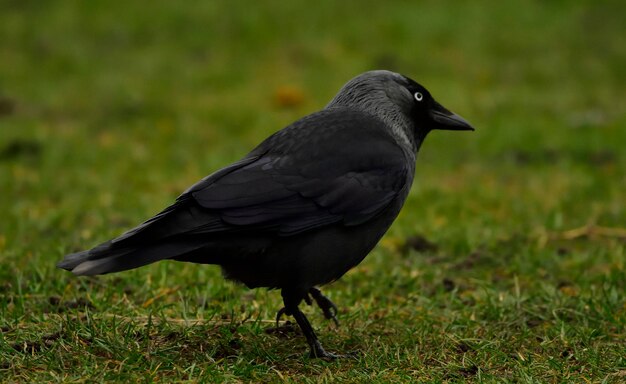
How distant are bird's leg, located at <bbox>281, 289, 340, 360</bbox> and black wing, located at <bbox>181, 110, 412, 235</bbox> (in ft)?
1.19

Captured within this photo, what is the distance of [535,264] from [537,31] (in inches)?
333

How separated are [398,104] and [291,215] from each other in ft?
3.87

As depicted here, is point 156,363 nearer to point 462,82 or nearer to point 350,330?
point 350,330

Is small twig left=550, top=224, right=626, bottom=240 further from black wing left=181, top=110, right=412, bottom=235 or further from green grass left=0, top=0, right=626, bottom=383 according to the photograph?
black wing left=181, top=110, right=412, bottom=235

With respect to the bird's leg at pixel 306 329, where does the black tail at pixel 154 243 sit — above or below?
above

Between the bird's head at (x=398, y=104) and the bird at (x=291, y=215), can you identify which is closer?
the bird at (x=291, y=215)

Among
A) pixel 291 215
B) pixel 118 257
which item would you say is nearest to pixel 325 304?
pixel 291 215

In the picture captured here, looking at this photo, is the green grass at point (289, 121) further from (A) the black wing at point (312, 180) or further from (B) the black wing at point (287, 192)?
(A) the black wing at point (312, 180)

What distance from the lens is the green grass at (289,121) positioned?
14.8 ft

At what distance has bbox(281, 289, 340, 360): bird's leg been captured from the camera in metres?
4.54

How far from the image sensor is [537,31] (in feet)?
46.4

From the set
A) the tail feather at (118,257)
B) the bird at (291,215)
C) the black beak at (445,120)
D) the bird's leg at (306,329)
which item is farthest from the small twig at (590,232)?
the tail feather at (118,257)

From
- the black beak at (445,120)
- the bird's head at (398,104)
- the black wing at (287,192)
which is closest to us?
the black wing at (287,192)

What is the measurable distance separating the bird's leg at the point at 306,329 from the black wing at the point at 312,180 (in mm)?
362
